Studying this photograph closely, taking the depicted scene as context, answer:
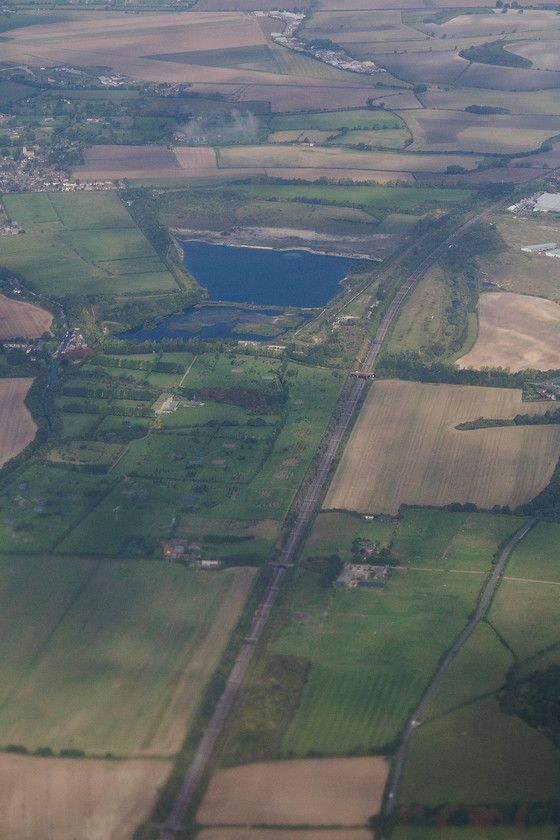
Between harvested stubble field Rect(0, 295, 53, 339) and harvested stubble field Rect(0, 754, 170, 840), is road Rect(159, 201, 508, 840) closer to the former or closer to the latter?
harvested stubble field Rect(0, 754, 170, 840)

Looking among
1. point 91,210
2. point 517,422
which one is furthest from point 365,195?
point 517,422

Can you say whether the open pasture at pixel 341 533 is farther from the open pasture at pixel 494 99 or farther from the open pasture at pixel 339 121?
the open pasture at pixel 494 99

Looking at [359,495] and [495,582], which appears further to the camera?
[359,495]

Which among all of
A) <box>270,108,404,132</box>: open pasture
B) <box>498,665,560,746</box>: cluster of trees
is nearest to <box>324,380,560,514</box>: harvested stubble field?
<box>498,665,560,746</box>: cluster of trees

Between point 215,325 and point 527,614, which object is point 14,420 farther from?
point 527,614

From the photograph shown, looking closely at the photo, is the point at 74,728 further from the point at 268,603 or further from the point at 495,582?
the point at 495,582

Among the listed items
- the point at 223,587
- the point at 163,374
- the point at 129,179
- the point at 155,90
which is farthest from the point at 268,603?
the point at 155,90
